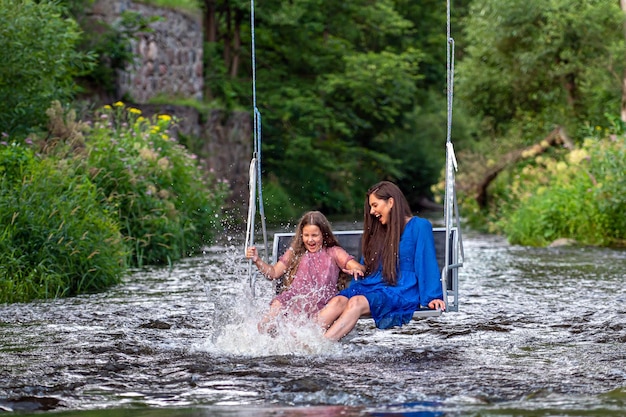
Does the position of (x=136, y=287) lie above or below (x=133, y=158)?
below

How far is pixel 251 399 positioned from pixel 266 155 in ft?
118

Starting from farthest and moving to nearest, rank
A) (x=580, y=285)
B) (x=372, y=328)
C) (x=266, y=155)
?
(x=266, y=155) → (x=580, y=285) → (x=372, y=328)

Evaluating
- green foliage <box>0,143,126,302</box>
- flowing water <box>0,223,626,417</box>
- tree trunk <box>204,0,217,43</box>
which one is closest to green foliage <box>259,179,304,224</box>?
tree trunk <box>204,0,217,43</box>

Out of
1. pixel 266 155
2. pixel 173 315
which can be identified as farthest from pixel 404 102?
pixel 173 315

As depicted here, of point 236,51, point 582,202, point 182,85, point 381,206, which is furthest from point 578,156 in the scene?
point 236,51

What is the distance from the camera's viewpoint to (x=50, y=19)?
18.7 metres

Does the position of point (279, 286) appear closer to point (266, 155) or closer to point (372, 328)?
point (372, 328)

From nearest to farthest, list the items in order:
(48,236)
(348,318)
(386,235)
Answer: (348,318), (386,235), (48,236)

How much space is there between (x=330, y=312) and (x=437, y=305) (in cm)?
76

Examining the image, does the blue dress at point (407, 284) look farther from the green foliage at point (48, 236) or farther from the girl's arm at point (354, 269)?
the green foliage at point (48, 236)

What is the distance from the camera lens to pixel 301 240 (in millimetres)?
9461

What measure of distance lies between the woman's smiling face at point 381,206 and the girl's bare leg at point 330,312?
0.67 m

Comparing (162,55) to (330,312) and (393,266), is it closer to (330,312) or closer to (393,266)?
(393,266)

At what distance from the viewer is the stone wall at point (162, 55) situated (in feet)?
93.3
